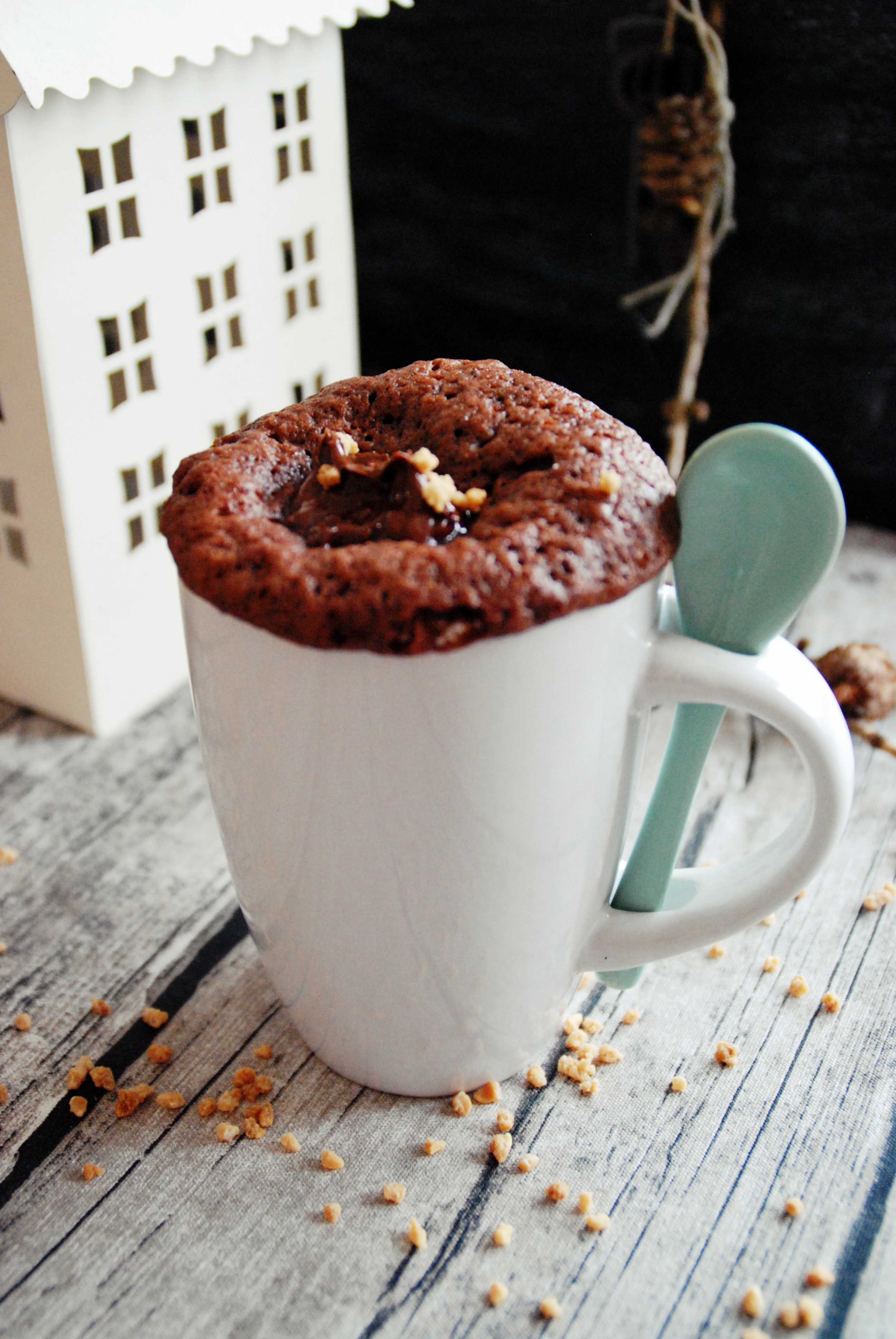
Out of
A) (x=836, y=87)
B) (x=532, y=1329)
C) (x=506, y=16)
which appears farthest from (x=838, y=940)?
(x=506, y=16)

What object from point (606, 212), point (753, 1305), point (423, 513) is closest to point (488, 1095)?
point (753, 1305)

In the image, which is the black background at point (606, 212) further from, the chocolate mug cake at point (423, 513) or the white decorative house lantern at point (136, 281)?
the chocolate mug cake at point (423, 513)

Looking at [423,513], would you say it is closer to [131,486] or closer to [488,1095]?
[488,1095]

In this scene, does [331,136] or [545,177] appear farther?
[545,177]

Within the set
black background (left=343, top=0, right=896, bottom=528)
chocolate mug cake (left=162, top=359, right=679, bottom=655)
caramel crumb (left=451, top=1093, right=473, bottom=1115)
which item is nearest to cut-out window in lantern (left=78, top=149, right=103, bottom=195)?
chocolate mug cake (left=162, top=359, right=679, bottom=655)

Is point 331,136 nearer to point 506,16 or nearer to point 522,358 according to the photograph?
point 506,16

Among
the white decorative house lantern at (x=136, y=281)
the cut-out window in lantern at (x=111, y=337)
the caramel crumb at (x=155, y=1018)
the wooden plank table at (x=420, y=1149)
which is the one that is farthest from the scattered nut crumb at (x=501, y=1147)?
the cut-out window in lantern at (x=111, y=337)

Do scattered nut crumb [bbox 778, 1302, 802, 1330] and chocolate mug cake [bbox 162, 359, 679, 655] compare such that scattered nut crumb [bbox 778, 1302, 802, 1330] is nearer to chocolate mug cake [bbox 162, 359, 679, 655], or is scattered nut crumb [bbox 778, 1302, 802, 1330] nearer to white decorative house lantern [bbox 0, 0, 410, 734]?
chocolate mug cake [bbox 162, 359, 679, 655]
